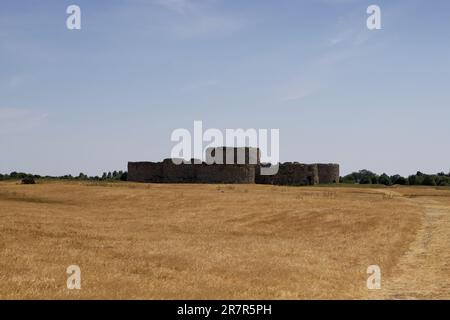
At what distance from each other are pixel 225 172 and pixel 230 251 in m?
49.0

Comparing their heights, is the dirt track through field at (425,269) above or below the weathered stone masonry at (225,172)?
below

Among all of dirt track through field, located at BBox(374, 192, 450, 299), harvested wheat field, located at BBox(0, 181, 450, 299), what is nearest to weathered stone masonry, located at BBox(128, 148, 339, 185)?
harvested wheat field, located at BBox(0, 181, 450, 299)

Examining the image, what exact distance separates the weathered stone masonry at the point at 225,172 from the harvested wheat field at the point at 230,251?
108ft

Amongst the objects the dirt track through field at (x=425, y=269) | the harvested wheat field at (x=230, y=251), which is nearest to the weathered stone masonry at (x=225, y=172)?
the harvested wheat field at (x=230, y=251)

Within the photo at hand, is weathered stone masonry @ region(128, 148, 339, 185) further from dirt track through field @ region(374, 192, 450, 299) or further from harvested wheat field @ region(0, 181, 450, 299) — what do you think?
dirt track through field @ region(374, 192, 450, 299)

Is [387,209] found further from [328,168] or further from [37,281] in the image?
[328,168]

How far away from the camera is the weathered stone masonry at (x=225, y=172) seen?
66.4 meters

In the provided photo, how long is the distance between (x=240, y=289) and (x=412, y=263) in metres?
7.01

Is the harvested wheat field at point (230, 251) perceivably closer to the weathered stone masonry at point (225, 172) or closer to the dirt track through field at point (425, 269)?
the dirt track through field at point (425, 269)

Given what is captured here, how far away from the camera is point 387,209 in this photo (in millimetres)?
30391

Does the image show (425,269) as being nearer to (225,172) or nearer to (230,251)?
(230,251)

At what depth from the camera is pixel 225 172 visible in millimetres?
66562

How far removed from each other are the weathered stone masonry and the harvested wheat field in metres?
32.9
